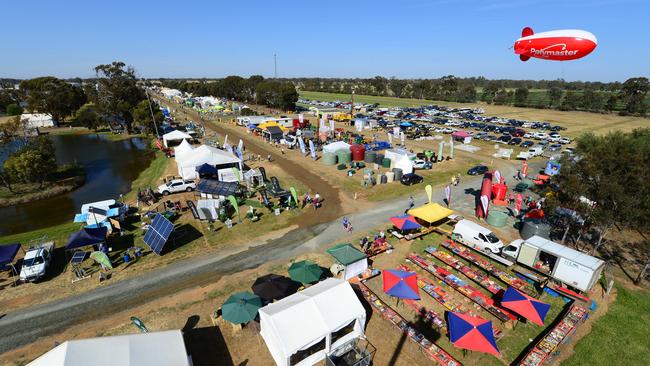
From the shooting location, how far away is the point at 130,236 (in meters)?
21.9

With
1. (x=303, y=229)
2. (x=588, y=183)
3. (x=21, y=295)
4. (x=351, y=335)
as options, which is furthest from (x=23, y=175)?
(x=588, y=183)

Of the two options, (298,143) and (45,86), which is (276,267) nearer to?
(298,143)

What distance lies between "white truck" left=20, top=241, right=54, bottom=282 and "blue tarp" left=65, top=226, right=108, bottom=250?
3.91 feet

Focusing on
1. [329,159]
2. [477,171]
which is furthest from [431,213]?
[329,159]

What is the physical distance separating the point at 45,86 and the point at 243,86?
5867cm

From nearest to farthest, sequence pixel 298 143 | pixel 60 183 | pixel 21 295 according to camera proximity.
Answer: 1. pixel 21 295
2. pixel 60 183
3. pixel 298 143

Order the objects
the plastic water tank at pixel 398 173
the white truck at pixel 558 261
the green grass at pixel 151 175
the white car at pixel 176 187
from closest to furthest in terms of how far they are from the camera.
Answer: the white truck at pixel 558 261, the white car at pixel 176 187, the green grass at pixel 151 175, the plastic water tank at pixel 398 173

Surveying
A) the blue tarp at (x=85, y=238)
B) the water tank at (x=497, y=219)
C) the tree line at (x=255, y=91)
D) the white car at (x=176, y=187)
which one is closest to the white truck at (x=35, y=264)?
the blue tarp at (x=85, y=238)

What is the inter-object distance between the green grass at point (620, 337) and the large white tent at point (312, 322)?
887 cm

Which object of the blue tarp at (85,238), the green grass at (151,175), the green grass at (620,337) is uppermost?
the blue tarp at (85,238)

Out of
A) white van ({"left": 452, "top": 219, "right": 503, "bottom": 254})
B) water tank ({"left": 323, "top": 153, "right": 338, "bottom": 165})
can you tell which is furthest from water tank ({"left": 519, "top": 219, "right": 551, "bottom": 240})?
water tank ({"left": 323, "top": 153, "right": 338, "bottom": 165})

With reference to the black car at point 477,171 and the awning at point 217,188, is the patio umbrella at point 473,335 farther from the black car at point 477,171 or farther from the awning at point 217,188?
the black car at point 477,171

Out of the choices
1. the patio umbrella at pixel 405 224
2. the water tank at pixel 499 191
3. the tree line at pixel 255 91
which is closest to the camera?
the patio umbrella at pixel 405 224

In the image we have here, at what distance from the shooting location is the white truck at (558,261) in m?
15.4
